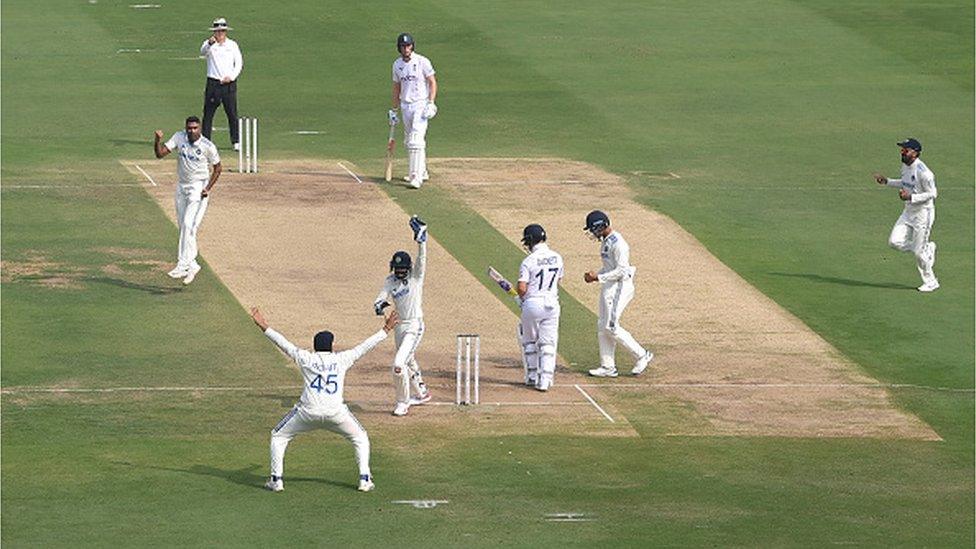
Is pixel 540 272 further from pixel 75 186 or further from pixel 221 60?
pixel 221 60

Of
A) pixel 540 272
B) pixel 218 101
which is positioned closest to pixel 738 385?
pixel 540 272

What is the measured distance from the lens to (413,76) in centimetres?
3534

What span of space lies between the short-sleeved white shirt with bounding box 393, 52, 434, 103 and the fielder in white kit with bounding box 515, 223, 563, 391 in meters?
9.65

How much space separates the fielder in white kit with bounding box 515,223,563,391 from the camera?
26047 mm

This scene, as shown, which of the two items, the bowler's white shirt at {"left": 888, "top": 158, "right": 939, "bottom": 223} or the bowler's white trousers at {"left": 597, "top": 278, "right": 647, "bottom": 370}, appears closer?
the bowler's white trousers at {"left": 597, "top": 278, "right": 647, "bottom": 370}

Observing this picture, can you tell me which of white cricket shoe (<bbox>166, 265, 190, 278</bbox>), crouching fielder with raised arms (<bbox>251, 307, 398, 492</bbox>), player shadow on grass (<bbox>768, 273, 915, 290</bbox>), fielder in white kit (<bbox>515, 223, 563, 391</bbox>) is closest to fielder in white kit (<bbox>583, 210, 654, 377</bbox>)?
fielder in white kit (<bbox>515, 223, 563, 391</bbox>)

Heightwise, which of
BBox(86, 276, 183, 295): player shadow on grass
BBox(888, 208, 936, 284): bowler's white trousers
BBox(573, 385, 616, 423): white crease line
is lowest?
BBox(86, 276, 183, 295): player shadow on grass

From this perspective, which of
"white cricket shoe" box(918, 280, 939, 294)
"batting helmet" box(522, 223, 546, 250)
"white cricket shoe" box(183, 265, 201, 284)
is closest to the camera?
"batting helmet" box(522, 223, 546, 250)

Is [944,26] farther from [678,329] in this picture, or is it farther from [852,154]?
[678,329]

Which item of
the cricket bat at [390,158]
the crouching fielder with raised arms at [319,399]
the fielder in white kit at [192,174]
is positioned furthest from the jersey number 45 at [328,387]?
the cricket bat at [390,158]

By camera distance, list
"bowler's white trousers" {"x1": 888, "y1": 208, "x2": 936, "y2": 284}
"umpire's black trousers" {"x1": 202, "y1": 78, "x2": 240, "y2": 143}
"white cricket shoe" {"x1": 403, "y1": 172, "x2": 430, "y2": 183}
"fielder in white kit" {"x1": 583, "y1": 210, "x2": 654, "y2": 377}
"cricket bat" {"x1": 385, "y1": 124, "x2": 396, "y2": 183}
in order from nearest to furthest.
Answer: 1. "fielder in white kit" {"x1": 583, "y1": 210, "x2": 654, "y2": 377}
2. "bowler's white trousers" {"x1": 888, "y1": 208, "x2": 936, "y2": 284}
3. "cricket bat" {"x1": 385, "y1": 124, "x2": 396, "y2": 183}
4. "white cricket shoe" {"x1": 403, "y1": 172, "x2": 430, "y2": 183}
5. "umpire's black trousers" {"x1": 202, "y1": 78, "x2": 240, "y2": 143}

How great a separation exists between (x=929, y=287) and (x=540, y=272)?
25.8 feet

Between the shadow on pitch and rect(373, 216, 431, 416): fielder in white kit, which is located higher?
rect(373, 216, 431, 416): fielder in white kit

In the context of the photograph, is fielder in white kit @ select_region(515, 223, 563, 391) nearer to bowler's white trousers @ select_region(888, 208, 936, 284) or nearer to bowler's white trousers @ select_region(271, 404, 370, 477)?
bowler's white trousers @ select_region(271, 404, 370, 477)
